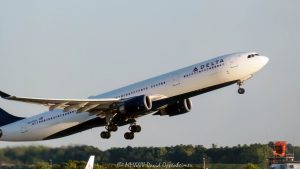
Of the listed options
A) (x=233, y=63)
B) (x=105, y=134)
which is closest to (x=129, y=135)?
(x=105, y=134)

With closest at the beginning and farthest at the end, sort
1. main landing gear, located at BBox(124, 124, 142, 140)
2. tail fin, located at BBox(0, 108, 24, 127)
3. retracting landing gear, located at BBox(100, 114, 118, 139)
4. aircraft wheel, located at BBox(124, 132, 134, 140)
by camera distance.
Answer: retracting landing gear, located at BBox(100, 114, 118, 139), main landing gear, located at BBox(124, 124, 142, 140), aircraft wheel, located at BBox(124, 132, 134, 140), tail fin, located at BBox(0, 108, 24, 127)

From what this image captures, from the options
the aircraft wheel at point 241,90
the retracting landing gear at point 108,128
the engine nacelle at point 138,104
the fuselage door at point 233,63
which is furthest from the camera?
Result: the retracting landing gear at point 108,128

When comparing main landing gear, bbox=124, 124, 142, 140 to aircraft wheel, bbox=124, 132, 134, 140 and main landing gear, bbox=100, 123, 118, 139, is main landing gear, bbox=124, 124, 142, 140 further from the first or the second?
main landing gear, bbox=100, 123, 118, 139

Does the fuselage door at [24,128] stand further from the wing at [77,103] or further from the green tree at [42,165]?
the wing at [77,103]

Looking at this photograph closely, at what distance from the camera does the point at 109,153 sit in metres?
101

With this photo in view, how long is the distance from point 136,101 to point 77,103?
17.3ft

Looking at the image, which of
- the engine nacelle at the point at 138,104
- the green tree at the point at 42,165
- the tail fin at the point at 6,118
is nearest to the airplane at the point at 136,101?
the engine nacelle at the point at 138,104

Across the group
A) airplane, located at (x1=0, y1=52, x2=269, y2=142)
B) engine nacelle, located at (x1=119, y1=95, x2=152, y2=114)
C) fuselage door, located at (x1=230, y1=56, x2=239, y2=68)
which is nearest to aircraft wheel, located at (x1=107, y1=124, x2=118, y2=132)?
airplane, located at (x1=0, y1=52, x2=269, y2=142)

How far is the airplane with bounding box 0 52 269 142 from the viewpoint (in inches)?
2613

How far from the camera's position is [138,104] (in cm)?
6712

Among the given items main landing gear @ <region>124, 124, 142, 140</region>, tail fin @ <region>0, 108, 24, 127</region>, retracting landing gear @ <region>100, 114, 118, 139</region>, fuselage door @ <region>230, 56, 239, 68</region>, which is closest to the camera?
fuselage door @ <region>230, 56, 239, 68</region>

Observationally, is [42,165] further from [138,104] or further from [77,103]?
[138,104]

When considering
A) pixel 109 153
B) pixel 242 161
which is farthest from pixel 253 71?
pixel 242 161

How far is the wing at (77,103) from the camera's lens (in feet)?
220
